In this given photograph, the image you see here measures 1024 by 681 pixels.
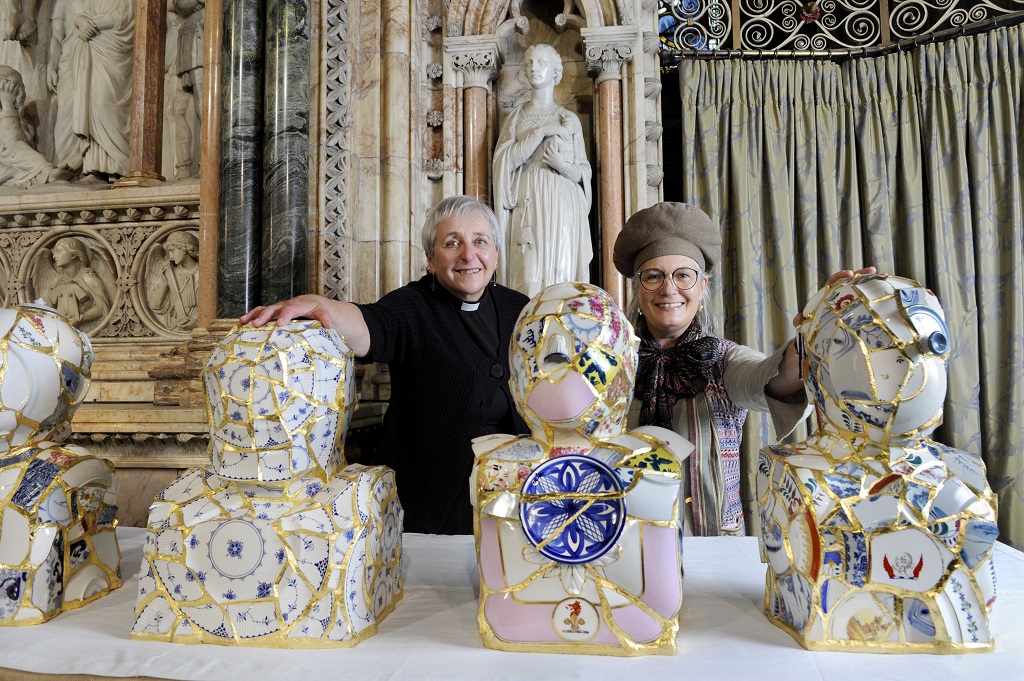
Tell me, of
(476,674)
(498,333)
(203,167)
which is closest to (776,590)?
(476,674)

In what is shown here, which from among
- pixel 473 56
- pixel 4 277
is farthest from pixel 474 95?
pixel 4 277

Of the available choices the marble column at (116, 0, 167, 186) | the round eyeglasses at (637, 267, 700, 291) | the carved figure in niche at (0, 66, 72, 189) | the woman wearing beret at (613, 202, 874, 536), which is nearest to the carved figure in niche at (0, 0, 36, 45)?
the carved figure in niche at (0, 66, 72, 189)

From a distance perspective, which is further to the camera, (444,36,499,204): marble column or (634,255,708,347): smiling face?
(444,36,499,204): marble column

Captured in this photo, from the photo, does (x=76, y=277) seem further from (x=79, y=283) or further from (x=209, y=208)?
(x=209, y=208)

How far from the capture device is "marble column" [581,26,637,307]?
111 inches

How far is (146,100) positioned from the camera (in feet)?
8.59

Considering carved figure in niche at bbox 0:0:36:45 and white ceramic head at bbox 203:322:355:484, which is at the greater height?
carved figure in niche at bbox 0:0:36:45

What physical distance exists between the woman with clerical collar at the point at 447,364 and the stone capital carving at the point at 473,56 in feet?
5.14

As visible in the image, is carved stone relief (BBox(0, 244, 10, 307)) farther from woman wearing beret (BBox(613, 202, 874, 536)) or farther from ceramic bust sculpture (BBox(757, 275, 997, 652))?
ceramic bust sculpture (BBox(757, 275, 997, 652))

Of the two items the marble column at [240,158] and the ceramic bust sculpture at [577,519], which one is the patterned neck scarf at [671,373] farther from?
the marble column at [240,158]

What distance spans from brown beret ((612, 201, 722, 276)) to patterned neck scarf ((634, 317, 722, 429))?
187mm

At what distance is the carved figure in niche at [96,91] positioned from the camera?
272 centimetres

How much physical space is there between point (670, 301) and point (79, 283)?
2.50 m

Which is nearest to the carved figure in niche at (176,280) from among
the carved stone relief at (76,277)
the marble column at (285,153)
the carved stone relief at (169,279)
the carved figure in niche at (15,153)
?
the carved stone relief at (169,279)
